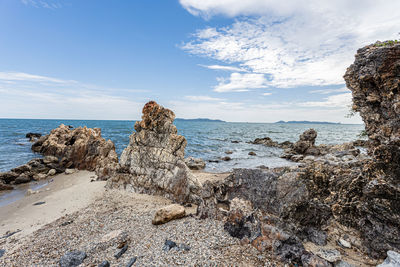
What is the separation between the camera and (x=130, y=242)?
22.7ft

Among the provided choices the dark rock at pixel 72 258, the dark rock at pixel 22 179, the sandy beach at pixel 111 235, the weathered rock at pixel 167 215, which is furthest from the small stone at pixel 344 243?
the dark rock at pixel 22 179

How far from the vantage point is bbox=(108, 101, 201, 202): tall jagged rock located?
11922 millimetres

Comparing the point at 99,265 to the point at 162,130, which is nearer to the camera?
the point at 99,265

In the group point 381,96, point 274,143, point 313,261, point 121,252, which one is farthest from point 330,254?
point 274,143

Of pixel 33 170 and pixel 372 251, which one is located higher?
pixel 372 251

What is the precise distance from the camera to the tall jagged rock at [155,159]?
39.1 feet

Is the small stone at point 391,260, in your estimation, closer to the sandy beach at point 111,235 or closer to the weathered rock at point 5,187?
the sandy beach at point 111,235

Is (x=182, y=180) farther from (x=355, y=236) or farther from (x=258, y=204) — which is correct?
(x=355, y=236)

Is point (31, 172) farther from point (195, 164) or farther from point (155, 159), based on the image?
point (195, 164)

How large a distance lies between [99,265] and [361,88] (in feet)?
33.9

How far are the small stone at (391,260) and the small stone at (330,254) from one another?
0.86m

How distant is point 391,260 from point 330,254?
127 centimetres

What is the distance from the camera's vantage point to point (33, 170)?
19453 millimetres

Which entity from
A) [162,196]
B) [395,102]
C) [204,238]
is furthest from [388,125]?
[162,196]
